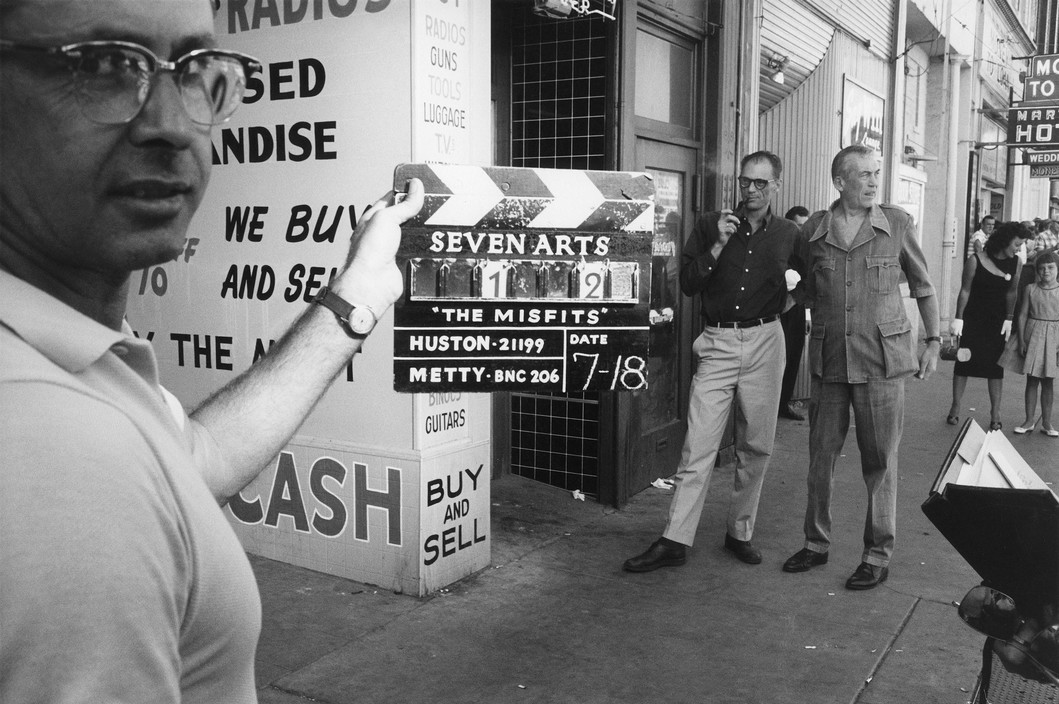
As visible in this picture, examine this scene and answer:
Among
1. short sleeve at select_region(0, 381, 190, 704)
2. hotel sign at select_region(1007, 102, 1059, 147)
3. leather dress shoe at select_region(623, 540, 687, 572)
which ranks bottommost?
leather dress shoe at select_region(623, 540, 687, 572)

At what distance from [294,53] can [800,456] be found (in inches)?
213

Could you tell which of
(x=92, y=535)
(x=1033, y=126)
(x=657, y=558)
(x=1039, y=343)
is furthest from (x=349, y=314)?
(x=1033, y=126)

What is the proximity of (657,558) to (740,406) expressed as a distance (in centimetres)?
99

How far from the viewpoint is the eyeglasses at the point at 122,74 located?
899 millimetres

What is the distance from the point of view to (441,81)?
184 inches

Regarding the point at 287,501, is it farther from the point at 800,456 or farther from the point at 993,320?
the point at 993,320

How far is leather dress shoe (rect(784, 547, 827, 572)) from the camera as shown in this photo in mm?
5359

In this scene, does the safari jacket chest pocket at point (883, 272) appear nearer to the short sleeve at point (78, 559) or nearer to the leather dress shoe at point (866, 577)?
the leather dress shoe at point (866, 577)

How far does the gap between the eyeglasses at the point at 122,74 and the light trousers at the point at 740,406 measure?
4.61 meters

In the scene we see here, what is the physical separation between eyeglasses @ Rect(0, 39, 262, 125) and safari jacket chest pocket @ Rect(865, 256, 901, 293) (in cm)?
472

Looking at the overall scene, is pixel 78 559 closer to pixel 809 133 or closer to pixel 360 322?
pixel 360 322

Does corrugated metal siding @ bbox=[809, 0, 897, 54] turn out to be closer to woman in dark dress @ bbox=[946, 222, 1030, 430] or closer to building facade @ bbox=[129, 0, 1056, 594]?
building facade @ bbox=[129, 0, 1056, 594]

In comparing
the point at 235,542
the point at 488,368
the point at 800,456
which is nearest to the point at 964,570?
the point at 800,456

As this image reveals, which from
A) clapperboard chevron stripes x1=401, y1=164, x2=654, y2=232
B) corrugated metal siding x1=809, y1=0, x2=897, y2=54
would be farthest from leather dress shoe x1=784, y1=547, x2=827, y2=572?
corrugated metal siding x1=809, y1=0, x2=897, y2=54
